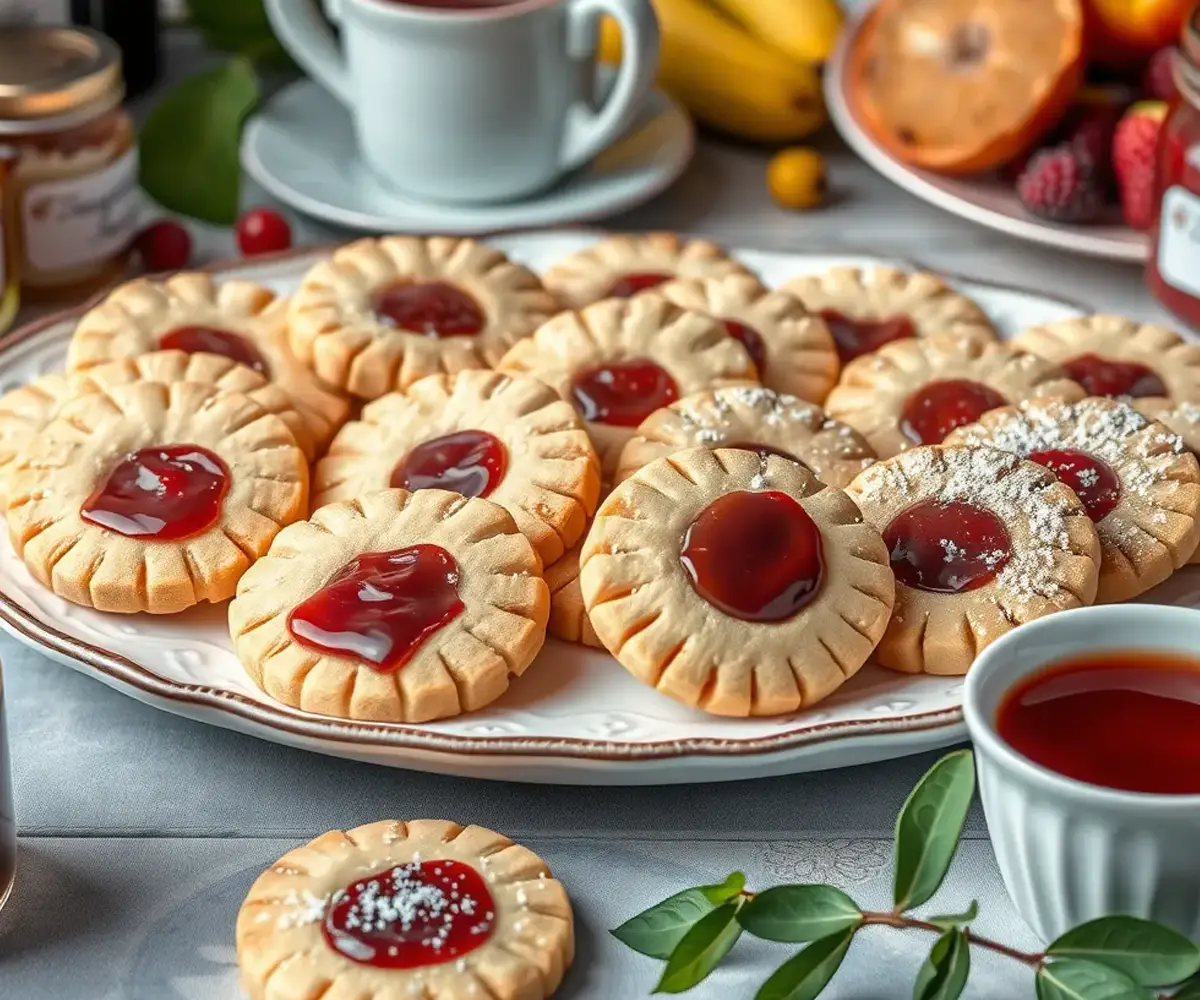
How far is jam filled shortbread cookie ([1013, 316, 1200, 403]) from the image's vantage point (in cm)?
221

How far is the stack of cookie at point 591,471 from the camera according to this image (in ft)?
5.79

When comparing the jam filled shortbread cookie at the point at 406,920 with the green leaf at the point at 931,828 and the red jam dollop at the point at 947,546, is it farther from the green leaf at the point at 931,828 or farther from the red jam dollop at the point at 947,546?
the red jam dollop at the point at 947,546

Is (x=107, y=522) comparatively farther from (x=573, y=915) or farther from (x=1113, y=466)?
(x=1113, y=466)

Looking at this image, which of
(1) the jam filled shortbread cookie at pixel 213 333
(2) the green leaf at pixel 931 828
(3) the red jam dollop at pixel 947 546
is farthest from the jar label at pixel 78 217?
(2) the green leaf at pixel 931 828

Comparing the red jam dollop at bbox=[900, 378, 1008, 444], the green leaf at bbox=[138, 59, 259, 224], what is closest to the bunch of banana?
the green leaf at bbox=[138, 59, 259, 224]

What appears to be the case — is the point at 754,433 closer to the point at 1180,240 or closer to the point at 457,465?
the point at 457,465

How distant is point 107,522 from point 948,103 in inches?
65.2

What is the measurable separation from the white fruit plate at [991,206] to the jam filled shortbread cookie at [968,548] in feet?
3.14

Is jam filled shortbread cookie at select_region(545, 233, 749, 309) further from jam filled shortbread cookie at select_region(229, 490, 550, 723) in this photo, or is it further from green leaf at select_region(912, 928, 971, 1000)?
green leaf at select_region(912, 928, 971, 1000)

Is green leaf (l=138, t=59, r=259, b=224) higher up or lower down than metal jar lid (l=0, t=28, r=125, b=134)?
lower down

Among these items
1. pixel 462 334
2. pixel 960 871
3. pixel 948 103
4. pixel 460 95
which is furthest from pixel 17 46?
pixel 960 871

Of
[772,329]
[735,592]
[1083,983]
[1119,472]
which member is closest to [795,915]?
[1083,983]

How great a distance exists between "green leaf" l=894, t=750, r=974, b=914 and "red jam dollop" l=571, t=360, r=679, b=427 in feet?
2.48

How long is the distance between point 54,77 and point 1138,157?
1.70m
